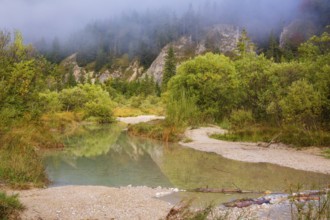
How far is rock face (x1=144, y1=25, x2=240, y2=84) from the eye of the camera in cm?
13238

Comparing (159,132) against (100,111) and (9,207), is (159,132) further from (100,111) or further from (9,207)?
(100,111)

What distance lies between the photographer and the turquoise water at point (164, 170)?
16.2 metres

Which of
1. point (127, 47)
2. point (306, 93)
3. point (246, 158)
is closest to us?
point (246, 158)

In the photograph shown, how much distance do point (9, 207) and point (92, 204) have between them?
113 inches

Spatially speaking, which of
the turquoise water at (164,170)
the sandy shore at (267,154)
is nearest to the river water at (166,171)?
the turquoise water at (164,170)

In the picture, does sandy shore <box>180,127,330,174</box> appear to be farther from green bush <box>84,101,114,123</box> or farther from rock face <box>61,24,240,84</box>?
rock face <box>61,24,240,84</box>

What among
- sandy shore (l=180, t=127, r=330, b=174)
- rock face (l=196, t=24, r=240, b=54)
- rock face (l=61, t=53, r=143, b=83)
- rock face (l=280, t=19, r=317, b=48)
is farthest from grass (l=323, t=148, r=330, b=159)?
rock face (l=61, t=53, r=143, b=83)

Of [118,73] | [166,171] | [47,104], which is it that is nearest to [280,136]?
[166,171]

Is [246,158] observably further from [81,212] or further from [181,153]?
[81,212]

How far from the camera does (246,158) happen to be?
72.9 ft

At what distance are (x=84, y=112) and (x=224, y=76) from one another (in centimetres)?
2738

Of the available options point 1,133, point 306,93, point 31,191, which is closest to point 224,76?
point 306,93

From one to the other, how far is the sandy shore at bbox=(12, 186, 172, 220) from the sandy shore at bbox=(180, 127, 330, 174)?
924 centimetres

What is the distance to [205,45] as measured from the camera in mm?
135000
